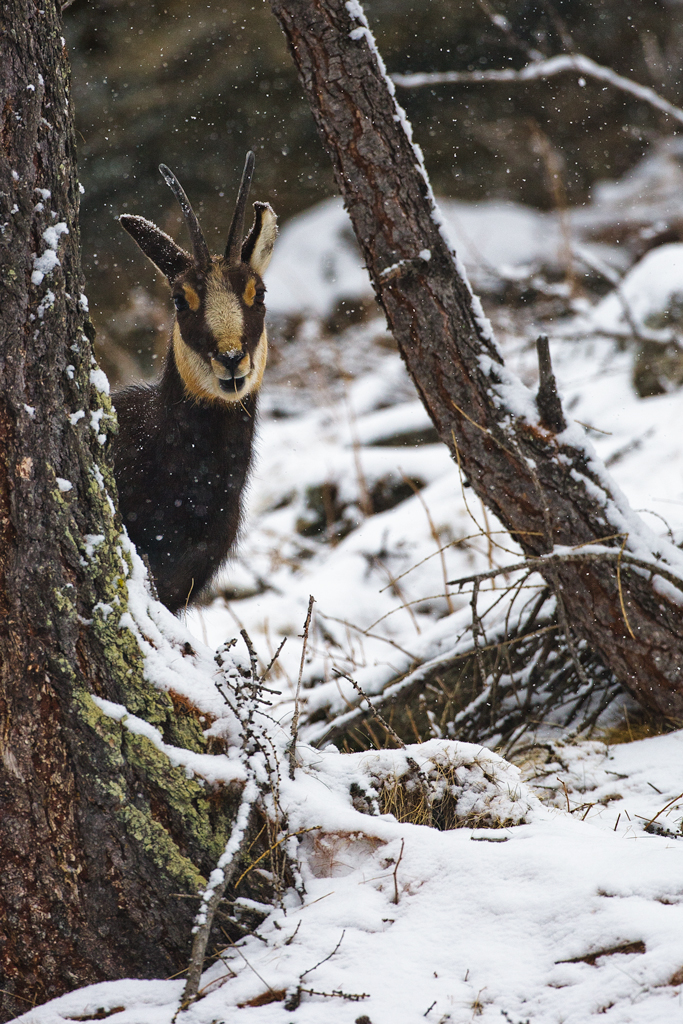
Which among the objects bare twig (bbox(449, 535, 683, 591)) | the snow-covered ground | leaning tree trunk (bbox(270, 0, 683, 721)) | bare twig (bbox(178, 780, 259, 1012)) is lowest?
the snow-covered ground

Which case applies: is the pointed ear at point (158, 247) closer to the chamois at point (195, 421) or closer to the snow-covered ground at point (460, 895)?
the chamois at point (195, 421)

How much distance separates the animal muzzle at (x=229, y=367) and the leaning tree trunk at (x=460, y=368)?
61cm

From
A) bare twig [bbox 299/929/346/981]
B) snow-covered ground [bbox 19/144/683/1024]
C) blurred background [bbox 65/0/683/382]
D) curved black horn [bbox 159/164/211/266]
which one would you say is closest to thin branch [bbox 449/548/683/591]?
snow-covered ground [bbox 19/144/683/1024]

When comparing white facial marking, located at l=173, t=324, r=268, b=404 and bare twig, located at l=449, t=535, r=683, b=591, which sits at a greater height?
white facial marking, located at l=173, t=324, r=268, b=404

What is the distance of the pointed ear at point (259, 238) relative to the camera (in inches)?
136

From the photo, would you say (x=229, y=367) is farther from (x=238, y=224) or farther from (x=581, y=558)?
(x=581, y=558)

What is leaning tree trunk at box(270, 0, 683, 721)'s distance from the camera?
102 inches

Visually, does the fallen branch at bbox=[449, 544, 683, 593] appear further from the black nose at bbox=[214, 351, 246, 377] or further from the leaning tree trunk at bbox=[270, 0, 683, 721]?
the black nose at bbox=[214, 351, 246, 377]

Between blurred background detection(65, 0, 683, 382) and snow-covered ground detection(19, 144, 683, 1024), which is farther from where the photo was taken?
blurred background detection(65, 0, 683, 382)

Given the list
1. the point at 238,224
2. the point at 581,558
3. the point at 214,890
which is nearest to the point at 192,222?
the point at 238,224

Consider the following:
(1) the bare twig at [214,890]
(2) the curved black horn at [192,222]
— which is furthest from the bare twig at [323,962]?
(2) the curved black horn at [192,222]

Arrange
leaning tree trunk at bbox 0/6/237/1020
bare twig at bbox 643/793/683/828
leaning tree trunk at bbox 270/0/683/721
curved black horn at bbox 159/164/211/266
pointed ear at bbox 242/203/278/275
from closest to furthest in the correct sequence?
leaning tree trunk at bbox 0/6/237/1020
bare twig at bbox 643/793/683/828
leaning tree trunk at bbox 270/0/683/721
curved black horn at bbox 159/164/211/266
pointed ear at bbox 242/203/278/275

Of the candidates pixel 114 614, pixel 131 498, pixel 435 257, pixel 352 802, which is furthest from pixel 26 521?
pixel 435 257

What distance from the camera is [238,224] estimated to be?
325cm
